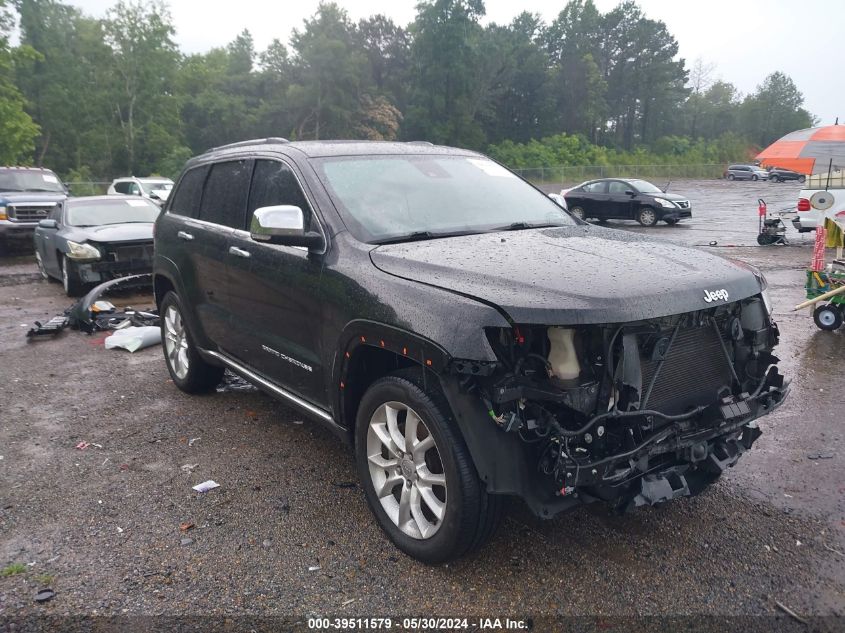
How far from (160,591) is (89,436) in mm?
2327

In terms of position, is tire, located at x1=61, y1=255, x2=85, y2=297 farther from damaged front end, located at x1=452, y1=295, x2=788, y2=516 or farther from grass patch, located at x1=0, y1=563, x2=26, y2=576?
damaged front end, located at x1=452, y1=295, x2=788, y2=516

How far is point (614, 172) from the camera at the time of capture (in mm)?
56656

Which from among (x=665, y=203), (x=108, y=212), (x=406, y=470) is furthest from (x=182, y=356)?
(x=665, y=203)

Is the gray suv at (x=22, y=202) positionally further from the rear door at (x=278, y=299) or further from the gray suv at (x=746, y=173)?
the gray suv at (x=746, y=173)

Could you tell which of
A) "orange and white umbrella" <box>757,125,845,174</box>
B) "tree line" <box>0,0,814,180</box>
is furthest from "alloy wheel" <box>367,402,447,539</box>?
"tree line" <box>0,0,814,180</box>

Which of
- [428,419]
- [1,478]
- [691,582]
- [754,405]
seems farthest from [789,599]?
[1,478]

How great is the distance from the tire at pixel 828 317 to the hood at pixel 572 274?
4945mm

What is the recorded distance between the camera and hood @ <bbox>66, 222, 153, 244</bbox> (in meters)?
10.4

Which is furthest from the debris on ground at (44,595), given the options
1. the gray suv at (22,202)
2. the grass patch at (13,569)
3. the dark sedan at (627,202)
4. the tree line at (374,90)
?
the tree line at (374,90)

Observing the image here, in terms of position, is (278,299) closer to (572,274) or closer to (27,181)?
(572,274)

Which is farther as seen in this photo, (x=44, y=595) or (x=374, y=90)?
(x=374, y=90)

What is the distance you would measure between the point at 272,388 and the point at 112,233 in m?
7.49

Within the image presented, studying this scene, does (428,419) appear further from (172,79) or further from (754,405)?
(172,79)

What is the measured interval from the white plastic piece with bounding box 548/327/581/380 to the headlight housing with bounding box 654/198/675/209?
20.7m
